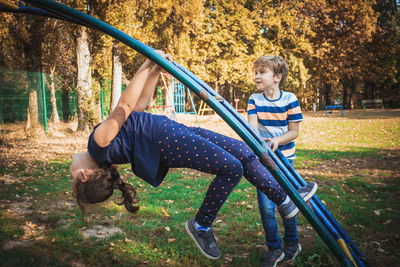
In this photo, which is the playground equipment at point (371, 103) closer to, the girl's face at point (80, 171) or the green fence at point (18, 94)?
the green fence at point (18, 94)

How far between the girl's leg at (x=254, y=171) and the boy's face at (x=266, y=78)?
75 centimetres

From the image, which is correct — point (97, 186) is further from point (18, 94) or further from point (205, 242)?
point (18, 94)

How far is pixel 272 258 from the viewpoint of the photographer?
8.57 ft

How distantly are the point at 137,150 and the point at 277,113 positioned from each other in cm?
138

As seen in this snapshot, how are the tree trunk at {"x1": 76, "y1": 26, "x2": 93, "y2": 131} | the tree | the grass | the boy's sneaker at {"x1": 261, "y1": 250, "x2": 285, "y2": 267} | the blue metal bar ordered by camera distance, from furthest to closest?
the tree → the tree trunk at {"x1": 76, "y1": 26, "x2": 93, "y2": 131} → the grass → the boy's sneaker at {"x1": 261, "y1": 250, "x2": 285, "y2": 267} → the blue metal bar

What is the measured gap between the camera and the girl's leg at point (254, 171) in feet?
6.85

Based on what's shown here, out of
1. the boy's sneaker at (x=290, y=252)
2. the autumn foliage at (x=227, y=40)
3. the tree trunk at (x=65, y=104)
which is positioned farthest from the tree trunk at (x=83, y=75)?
the boy's sneaker at (x=290, y=252)

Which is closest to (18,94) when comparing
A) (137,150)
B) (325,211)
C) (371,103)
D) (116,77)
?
(116,77)

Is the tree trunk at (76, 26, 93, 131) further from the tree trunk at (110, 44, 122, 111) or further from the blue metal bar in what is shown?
the blue metal bar

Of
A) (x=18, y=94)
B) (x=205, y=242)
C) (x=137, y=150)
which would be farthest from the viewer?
(x=18, y=94)

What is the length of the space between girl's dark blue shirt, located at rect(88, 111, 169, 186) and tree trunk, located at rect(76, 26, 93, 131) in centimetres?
950

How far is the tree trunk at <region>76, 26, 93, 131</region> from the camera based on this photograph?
413 inches

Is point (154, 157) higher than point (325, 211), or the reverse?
point (154, 157)

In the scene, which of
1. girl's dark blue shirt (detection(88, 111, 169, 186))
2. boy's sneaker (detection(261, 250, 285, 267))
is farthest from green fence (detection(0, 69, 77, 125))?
boy's sneaker (detection(261, 250, 285, 267))
